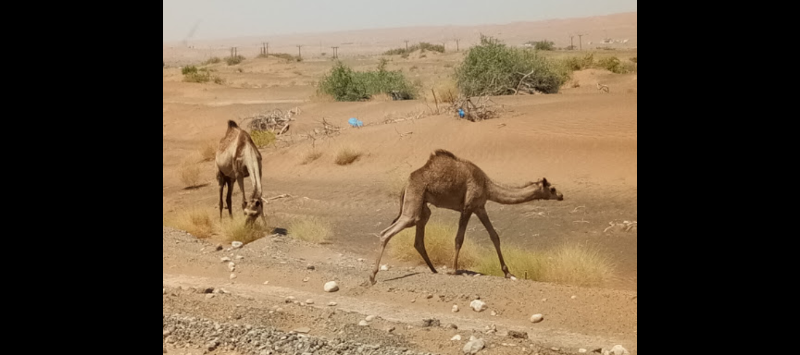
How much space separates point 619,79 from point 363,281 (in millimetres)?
29906

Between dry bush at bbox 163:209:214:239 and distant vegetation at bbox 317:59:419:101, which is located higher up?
distant vegetation at bbox 317:59:419:101

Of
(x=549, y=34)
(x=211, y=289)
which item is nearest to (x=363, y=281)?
(x=211, y=289)

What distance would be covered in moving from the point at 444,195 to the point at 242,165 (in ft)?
16.2

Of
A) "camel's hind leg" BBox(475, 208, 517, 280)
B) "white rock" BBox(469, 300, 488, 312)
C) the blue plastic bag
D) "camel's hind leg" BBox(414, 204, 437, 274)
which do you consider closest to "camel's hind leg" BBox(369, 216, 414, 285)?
"camel's hind leg" BBox(414, 204, 437, 274)

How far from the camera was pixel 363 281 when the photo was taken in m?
11.9

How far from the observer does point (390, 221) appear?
1814 cm

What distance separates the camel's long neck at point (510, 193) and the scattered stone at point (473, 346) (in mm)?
4381

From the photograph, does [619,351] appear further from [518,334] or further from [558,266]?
[558,266]

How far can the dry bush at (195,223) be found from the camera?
54.9 feet

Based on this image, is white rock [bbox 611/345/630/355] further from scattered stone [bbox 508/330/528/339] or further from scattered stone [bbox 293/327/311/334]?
scattered stone [bbox 293/327/311/334]

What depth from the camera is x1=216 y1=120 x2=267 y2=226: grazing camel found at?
15.0 meters

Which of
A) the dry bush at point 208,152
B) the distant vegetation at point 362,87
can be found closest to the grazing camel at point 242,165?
the dry bush at point 208,152

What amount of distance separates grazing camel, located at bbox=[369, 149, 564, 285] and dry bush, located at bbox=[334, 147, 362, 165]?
11.3m
